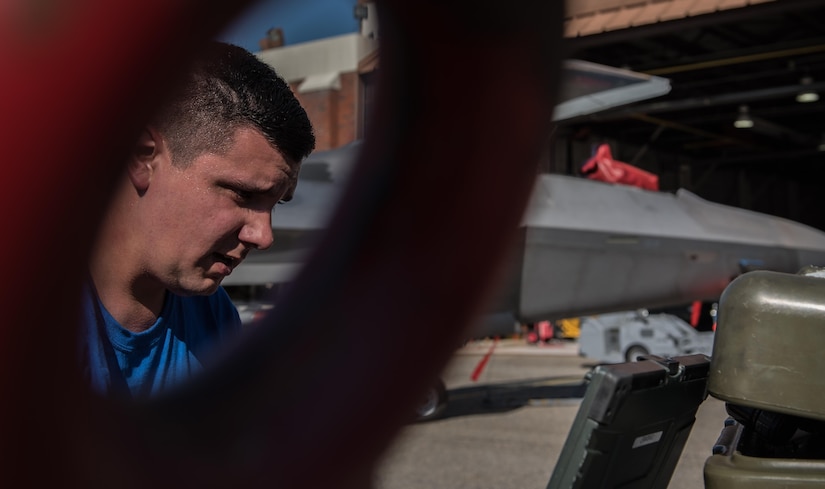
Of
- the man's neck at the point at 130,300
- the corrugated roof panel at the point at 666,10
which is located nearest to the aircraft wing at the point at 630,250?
the corrugated roof panel at the point at 666,10

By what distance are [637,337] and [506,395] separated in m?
3.05

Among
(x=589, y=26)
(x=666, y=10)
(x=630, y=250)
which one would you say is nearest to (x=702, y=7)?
(x=666, y=10)

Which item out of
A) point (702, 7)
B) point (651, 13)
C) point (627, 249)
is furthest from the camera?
point (651, 13)

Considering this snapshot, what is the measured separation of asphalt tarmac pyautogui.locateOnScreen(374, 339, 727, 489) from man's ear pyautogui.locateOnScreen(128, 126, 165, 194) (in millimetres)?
1549

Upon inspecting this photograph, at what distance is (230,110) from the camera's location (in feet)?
2.66

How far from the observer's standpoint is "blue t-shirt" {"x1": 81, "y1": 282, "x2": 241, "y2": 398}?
0.78m

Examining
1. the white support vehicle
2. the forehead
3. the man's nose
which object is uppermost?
the forehead

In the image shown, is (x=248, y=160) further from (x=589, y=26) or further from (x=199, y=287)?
(x=589, y=26)

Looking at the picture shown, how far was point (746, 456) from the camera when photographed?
50.4 inches

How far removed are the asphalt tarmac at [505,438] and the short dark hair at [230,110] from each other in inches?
53.7

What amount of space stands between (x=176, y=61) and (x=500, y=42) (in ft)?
1.13

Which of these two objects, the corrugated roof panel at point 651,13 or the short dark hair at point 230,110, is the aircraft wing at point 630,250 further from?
the short dark hair at point 230,110

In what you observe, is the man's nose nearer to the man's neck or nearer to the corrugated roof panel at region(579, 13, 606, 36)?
the man's neck

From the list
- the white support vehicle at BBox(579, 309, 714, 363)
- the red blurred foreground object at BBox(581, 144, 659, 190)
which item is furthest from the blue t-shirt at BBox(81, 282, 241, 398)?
the white support vehicle at BBox(579, 309, 714, 363)
